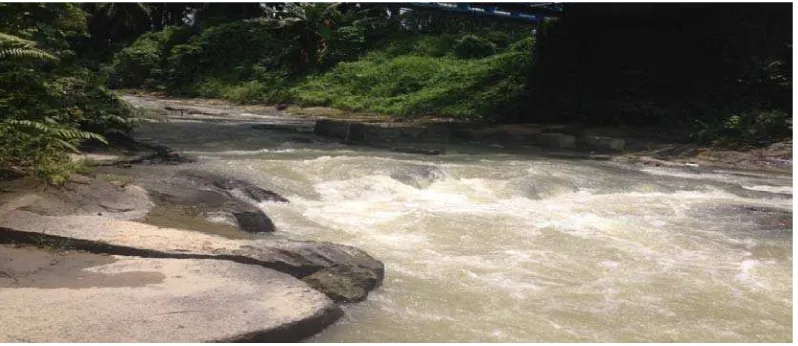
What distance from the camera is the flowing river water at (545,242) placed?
4355 mm

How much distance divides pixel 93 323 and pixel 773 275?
186 inches

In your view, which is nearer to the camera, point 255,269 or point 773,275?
point 255,269

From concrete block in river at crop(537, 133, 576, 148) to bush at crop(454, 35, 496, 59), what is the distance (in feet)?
39.0

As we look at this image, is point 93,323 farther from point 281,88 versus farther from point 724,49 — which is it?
point 281,88

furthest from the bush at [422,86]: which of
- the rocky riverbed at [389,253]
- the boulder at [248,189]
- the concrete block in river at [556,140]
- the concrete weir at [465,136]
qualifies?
the boulder at [248,189]

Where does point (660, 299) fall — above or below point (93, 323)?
below

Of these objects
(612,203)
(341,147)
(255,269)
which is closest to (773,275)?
(612,203)

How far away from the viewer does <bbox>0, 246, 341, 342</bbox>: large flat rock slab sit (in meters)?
3.45

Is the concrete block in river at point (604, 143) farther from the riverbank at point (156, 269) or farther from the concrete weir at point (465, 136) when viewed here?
the riverbank at point (156, 269)

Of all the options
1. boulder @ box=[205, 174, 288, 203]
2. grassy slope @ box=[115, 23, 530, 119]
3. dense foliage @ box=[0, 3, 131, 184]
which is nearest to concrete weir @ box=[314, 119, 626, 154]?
grassy slope @ box=[115, 23, 530, 119]

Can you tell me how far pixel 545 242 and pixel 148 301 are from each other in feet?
12.0

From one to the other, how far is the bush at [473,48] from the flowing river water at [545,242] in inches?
584

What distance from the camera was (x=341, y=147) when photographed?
13.1m

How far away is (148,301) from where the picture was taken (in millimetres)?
3834
